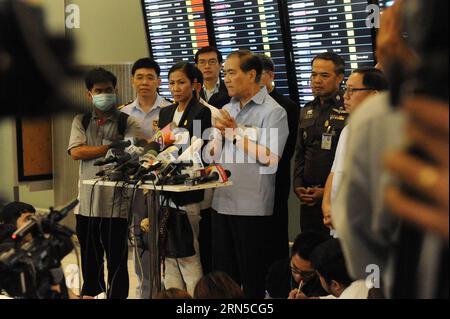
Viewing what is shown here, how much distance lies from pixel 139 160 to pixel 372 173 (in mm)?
2653

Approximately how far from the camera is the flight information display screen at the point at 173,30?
579 cm

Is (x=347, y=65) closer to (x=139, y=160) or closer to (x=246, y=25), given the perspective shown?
(x=246, y=25)

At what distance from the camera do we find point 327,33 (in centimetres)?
495

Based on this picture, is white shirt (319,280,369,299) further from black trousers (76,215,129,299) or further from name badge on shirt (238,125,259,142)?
black trousers (76,215,129,299)

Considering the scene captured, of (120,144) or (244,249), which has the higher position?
(120,144)

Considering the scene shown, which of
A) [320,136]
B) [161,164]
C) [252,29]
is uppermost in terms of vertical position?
[252,29]

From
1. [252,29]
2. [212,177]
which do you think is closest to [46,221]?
[212,177]

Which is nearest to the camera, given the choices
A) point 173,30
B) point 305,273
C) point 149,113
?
point 305,273

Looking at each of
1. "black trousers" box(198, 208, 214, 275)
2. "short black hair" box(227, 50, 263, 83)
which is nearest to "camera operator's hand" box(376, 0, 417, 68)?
"short black hair" box(227, 50, 263, 83)

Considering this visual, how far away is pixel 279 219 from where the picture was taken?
3.93 metres

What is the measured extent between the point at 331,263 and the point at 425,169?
7.01 feet

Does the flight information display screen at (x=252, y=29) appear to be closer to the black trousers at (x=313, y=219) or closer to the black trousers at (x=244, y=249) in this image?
the black trousers at (x=313, y=219)

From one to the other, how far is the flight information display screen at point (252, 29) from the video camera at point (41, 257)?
3771 millimetres

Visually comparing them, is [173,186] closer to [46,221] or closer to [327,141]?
[327,141]
